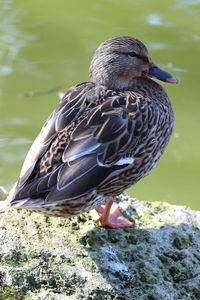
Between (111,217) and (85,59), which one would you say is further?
(85,59)

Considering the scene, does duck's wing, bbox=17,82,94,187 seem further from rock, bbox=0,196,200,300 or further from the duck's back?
rock, bbox=0,196,200,300

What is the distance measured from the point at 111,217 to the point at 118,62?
39.4 inches

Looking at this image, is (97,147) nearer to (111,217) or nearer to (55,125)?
(55,125)

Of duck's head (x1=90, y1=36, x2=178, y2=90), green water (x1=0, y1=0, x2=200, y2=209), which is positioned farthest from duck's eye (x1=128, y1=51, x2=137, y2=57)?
green water (x1=0, y1=0, x2=200, y2=209)

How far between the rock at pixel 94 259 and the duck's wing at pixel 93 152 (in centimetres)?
19

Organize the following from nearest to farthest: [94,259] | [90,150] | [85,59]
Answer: [94,259], [90,150], [85,59]

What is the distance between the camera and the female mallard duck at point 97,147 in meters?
3.82

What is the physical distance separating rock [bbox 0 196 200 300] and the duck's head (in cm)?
82

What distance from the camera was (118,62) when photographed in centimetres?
462

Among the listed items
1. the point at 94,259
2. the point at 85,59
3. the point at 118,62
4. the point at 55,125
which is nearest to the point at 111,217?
the point at 94,259

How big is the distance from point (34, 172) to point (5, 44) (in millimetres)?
4699

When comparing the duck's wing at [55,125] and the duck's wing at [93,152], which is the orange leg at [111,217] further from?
the duck's wing at [55,125]

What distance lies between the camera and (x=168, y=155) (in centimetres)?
677

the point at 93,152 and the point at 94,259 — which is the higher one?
the point at 93,152
